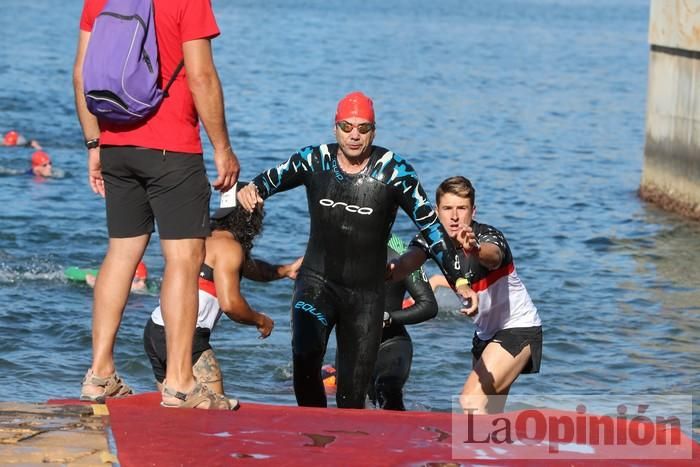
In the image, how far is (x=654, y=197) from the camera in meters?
21.7

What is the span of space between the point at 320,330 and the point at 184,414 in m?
1.43

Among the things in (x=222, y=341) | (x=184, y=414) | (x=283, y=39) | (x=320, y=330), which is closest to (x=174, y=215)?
(x=184, y=414)

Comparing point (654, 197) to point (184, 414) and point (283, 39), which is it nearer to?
point (184, 414)

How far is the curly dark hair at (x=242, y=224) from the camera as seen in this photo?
7.76 meters

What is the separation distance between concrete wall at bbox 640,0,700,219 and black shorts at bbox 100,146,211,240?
520 inches

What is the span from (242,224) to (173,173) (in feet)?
4.32

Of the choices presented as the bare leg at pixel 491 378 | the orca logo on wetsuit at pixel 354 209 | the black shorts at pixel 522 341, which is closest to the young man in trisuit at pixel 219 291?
the orca logo on wetsuit at pixel 354 209

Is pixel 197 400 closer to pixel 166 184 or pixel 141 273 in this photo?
pixel 166 184

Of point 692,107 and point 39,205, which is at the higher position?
point 692,107

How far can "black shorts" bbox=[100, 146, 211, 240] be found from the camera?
6.54 meters

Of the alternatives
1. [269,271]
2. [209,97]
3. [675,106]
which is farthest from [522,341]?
[675,106]

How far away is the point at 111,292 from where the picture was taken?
22.7 feet

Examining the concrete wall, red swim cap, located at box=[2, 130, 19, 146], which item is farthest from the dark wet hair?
red swim cap, located at box=[2, 130, 19, 146]

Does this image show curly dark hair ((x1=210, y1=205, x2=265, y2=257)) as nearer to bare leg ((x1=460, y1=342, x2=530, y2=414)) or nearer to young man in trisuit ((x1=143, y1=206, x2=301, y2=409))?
young man in trisuit ((x1=143, y1=206, x2=301, y2=409))
